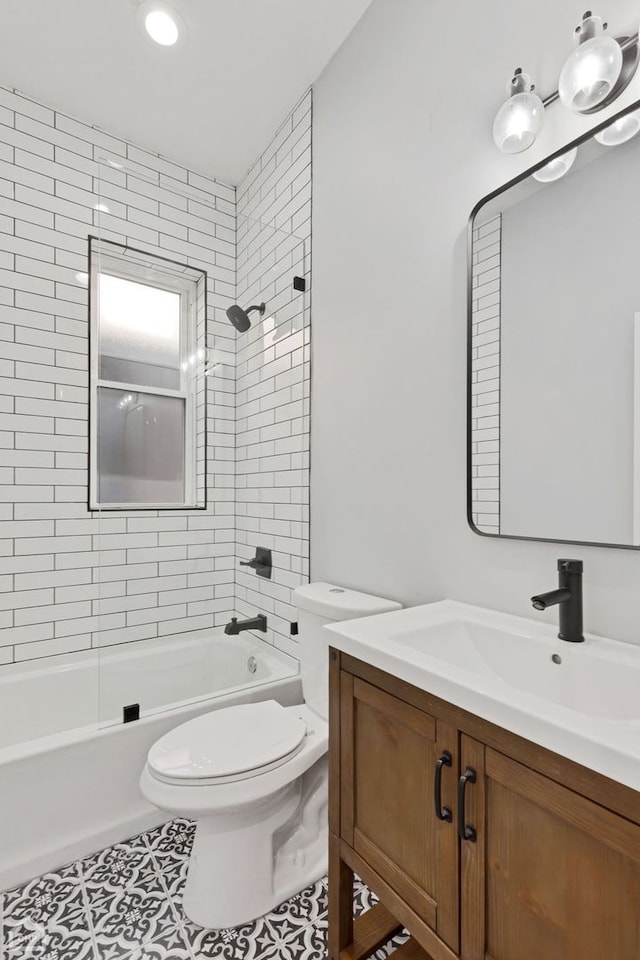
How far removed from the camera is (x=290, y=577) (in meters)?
2.17

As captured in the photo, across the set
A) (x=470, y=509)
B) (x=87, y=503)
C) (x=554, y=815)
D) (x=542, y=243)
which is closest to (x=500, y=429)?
(x=470, y=509)

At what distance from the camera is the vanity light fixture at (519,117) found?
113cm

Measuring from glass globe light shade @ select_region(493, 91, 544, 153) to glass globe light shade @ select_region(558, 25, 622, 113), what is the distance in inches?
2.9

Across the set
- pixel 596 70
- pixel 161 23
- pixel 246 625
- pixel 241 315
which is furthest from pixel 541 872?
pixel 161 23

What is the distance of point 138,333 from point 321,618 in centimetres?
148

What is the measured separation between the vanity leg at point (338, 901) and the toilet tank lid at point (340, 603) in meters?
0.58

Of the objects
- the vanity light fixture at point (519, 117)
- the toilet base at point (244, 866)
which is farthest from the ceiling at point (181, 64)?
the toilet base at point (244, 866)

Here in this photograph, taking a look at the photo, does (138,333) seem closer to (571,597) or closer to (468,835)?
(571,597)

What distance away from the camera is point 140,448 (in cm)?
217

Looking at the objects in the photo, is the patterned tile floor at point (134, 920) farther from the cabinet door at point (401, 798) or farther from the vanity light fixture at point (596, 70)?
the vanity light fixture at point (596, 70)

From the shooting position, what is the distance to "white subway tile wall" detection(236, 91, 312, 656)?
2.13 meters

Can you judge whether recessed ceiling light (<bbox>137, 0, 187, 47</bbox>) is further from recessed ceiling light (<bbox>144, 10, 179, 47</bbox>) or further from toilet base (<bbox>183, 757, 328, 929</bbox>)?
toilet base (<bbox>183, 757, 328, 929</bbox>)

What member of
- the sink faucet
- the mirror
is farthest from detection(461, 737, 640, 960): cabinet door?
the mirror

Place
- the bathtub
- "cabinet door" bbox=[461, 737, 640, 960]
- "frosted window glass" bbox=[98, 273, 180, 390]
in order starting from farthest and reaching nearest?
"frosted window glass" bbox=[98, 273, 180, 390] → the bathtub → "cabinet door" bbox=[461, 737, 640, 960]
